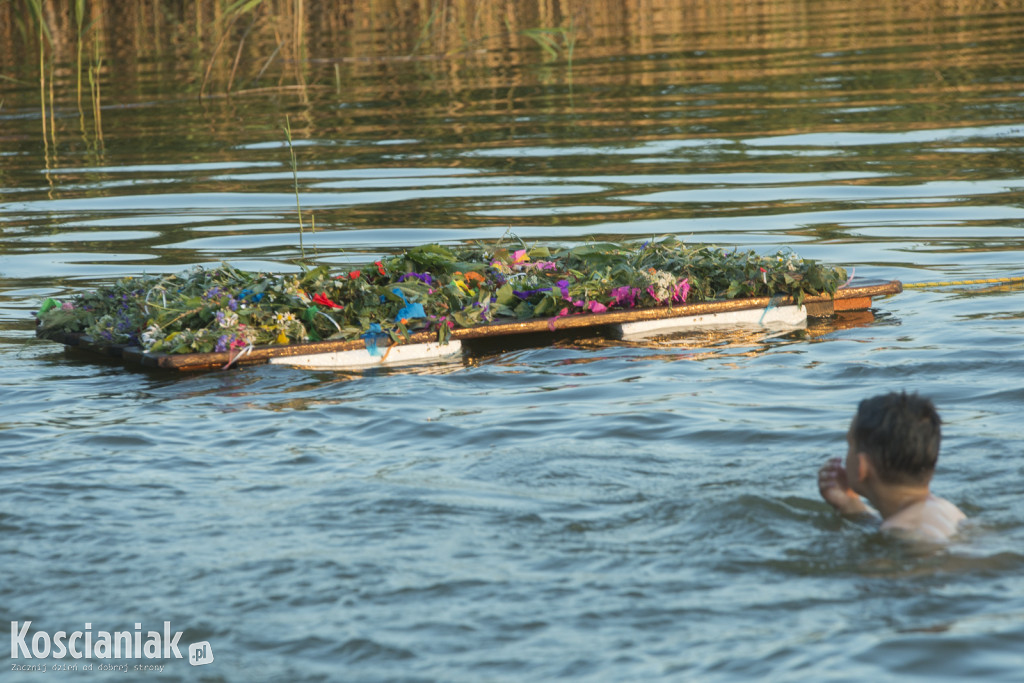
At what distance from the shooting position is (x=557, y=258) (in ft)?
32.0

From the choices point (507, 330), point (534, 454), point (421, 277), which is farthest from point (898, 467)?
point (421, 277)

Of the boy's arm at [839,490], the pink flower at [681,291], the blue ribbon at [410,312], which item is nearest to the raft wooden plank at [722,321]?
the pink flower at [681,291]

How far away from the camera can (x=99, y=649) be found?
4605 mm

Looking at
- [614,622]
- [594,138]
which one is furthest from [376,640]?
[594,138]

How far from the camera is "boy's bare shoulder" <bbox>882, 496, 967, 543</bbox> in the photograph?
201 inches

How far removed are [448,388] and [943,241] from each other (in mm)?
6855

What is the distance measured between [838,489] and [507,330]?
3674mm

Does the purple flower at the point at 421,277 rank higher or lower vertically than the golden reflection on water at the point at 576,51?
lower

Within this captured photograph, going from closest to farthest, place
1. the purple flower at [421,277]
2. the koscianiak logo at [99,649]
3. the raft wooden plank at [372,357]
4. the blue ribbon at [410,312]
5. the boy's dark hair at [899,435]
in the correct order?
1. the koscianiak logo at [99,649]
2. the boy's dark hair at [899,435]
3. the raft wooden plank at [372,357]
4. the blue ribbon at [410,312]
5. the purple flower at [421,277]

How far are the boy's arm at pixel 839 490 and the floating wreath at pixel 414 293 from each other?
3.63 m

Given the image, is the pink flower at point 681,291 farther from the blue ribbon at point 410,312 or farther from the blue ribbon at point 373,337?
the blue ribbon at point 373,337

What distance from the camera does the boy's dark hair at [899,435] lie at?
4.97 meters

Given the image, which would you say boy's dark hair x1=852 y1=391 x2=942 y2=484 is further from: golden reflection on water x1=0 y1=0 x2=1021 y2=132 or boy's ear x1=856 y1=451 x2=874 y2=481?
golden reflection on water x1=0 y1=0 x2=1021 y2=132

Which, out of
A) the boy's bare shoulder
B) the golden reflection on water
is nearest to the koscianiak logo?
the boy's bare shoulder
